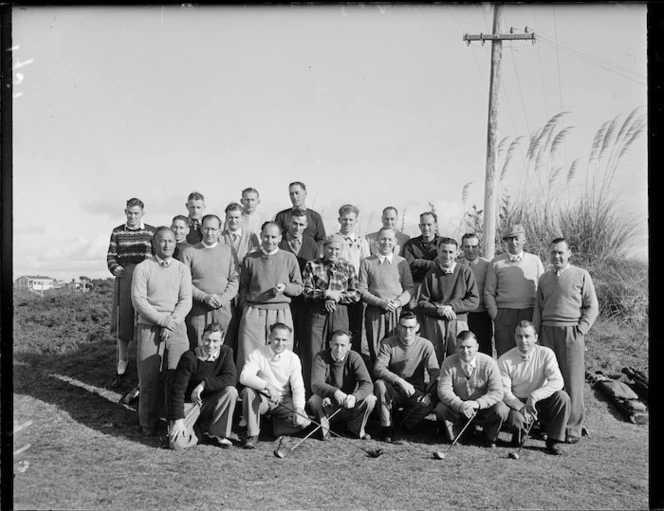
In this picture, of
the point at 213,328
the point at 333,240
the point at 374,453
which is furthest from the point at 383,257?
the point at 374,453

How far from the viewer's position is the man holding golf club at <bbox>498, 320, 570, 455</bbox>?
287 inches

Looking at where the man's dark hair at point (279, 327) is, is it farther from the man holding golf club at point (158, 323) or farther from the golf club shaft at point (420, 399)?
the golf club shaft at point (420, 399)

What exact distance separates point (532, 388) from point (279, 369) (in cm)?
285

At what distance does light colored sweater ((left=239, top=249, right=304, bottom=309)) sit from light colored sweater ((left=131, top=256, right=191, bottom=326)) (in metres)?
0.69

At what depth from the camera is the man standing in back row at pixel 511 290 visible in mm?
8062

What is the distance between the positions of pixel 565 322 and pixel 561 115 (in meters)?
6.35

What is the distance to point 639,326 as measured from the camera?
11.1 meters

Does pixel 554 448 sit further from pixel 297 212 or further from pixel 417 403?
pixel 297 212

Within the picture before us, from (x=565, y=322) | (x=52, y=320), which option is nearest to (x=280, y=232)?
(x=565, y=322)

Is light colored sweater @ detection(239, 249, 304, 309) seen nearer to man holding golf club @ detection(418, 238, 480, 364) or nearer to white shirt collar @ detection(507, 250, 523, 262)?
man holding golf club @ detection(418, 238, 480, 364)

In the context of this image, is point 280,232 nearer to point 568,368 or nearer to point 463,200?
point 568,368

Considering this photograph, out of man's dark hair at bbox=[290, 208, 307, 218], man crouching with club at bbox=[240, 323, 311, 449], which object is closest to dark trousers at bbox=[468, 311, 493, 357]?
man crouching with club at bbox=[240, 323, 311, 449]

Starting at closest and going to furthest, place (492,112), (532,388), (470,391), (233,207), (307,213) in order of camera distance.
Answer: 1. (470,391)
2. (532,388)
3. (233,207)
4. (307,213)
5. (492,112)

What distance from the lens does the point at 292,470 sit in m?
6.48
